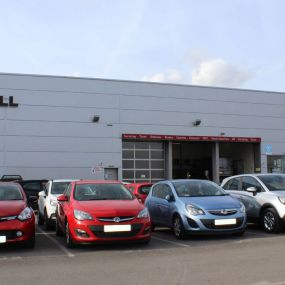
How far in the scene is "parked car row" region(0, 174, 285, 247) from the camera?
9.60 metres

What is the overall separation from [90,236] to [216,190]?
4378 millimetres

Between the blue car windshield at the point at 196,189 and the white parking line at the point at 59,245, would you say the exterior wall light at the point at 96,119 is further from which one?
the blue car windshield at the point at 196,189

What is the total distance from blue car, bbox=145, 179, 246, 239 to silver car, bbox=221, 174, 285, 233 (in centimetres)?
116

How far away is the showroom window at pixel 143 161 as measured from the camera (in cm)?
3453

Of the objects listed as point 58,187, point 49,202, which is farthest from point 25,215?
point 58,187

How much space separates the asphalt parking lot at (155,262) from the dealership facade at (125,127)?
68.2 feet

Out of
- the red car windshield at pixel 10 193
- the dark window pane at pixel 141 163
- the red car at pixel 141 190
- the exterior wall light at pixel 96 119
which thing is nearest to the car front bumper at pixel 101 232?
the red car windshield at pixel 10 193

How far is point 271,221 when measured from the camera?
41.0 feet

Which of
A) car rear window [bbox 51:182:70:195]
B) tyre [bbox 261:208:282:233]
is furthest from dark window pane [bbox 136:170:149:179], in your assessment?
tyre [bbox 261:208:282:233]

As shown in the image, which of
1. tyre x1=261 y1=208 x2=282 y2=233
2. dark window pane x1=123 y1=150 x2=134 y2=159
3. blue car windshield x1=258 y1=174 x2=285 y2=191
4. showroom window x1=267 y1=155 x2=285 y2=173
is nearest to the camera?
tyre x1=261 y1=208 x2=282 y2=233

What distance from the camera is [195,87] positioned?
Result: 35781 millimetres

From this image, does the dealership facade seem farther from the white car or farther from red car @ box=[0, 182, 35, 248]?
red car @ box=[0, 182, 35, 248]

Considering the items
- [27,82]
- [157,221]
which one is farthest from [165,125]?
[157,221]

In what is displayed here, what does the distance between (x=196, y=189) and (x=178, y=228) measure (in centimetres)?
140
